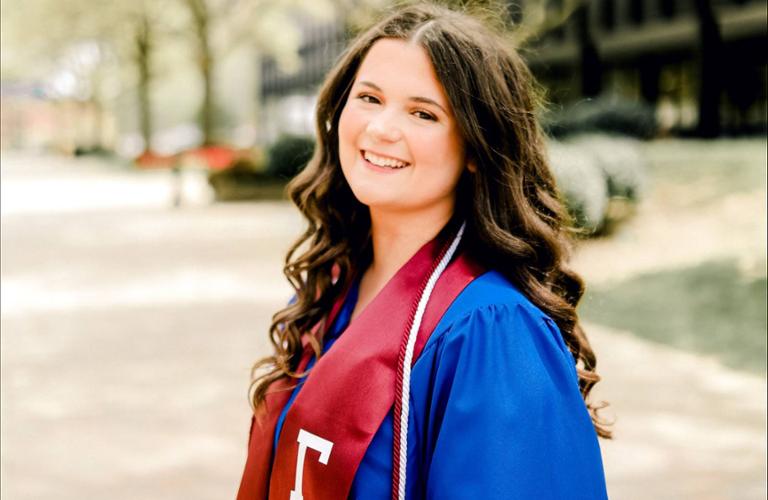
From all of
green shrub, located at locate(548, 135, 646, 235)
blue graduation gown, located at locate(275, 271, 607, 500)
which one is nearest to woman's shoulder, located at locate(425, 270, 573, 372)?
blue graduation gown, located at locate(275, 271, 607, 500)

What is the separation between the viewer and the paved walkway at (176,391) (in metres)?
4.75

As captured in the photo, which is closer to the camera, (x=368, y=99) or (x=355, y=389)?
(x=355, y=389)

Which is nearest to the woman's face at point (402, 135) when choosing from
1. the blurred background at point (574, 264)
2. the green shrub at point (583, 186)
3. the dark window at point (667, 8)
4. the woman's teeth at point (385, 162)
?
the woman's teeth at point (385, 162)

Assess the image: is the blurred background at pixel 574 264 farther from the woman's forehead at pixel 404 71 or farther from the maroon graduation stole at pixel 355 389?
the maroon graduation stole at pixel 355 389

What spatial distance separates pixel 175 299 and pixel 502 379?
27.2 ft

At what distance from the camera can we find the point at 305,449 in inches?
72.6

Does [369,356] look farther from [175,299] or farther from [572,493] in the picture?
[175,299]

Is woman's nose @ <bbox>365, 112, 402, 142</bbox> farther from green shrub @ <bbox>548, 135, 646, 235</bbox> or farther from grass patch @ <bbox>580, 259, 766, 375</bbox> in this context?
green shrub @ <bbox>548, 135, 646, 235</bbox>

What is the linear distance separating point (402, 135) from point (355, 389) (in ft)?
1.84

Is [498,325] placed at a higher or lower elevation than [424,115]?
lower

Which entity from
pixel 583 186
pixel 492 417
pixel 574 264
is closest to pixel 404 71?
pixel 492 417

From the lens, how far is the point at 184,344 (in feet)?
25.0

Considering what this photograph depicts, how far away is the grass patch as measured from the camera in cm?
755

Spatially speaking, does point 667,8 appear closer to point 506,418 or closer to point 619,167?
point 619,167
